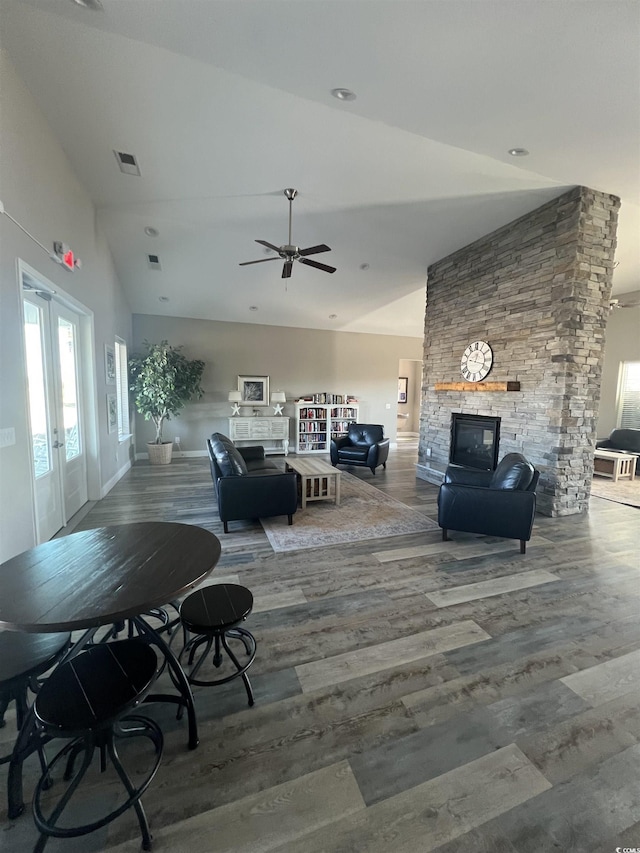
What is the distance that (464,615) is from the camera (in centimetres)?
237

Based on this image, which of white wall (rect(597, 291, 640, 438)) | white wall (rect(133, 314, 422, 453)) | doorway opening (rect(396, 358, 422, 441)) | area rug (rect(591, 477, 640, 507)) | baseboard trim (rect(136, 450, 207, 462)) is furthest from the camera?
doorway opening (rect(396, 358, 422, 441))

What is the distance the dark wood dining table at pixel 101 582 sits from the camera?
45.0 inches

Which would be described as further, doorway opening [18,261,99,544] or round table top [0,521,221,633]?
doorway opening [18,261,99,544]

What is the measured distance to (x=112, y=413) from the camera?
17.3 feet

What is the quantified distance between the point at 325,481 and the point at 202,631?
10.4 feet

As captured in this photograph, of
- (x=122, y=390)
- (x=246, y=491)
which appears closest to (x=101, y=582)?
(x=246, y=491)

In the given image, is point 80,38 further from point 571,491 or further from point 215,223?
point 571,491

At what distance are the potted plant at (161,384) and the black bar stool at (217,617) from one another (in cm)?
542

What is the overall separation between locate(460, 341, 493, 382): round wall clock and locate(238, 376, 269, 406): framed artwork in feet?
14.4

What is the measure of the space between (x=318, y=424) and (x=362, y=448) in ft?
7.20

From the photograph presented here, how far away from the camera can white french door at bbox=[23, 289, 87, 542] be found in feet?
9.76

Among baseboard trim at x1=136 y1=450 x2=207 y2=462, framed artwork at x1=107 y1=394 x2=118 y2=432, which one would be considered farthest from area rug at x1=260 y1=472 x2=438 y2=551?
baseboard trim at x1=136 y1=450 x2=207 y2=462

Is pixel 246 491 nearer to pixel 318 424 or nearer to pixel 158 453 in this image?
pixel 158 453

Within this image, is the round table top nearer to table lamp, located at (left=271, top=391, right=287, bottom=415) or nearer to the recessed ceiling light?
the recessed ceiling light
